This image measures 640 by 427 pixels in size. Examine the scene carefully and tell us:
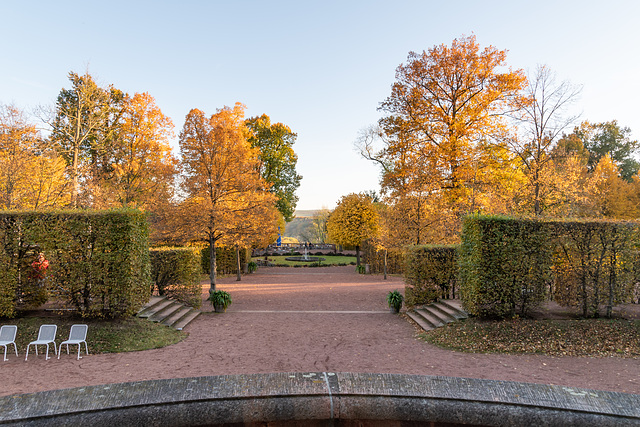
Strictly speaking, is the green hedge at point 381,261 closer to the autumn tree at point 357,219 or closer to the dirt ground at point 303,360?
the autumn tree at point 357,219

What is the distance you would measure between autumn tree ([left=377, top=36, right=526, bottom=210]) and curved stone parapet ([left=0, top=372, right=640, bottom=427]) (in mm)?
19371

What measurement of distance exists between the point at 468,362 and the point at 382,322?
16.1ft

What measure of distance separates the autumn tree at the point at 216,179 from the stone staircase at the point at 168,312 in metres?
3.97

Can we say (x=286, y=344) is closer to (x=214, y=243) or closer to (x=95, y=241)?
(x=95, y=241)

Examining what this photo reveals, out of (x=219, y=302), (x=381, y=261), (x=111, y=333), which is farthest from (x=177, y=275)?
(x=381, y=261)

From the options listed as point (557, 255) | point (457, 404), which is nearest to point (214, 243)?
point (557, 255)

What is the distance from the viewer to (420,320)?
13812mm

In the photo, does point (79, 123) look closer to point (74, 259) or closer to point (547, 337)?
point (74, 259)

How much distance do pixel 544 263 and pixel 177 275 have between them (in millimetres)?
13581

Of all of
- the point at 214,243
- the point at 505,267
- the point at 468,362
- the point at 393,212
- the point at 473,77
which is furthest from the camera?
the point at 393,212

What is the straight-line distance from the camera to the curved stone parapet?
1676 millimetres

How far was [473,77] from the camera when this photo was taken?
2092cm

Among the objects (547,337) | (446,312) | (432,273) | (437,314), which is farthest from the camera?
(432,273)

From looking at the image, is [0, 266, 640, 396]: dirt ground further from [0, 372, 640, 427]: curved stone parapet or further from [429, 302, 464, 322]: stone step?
[0, 372, 640, 427]: curved stone parapet
